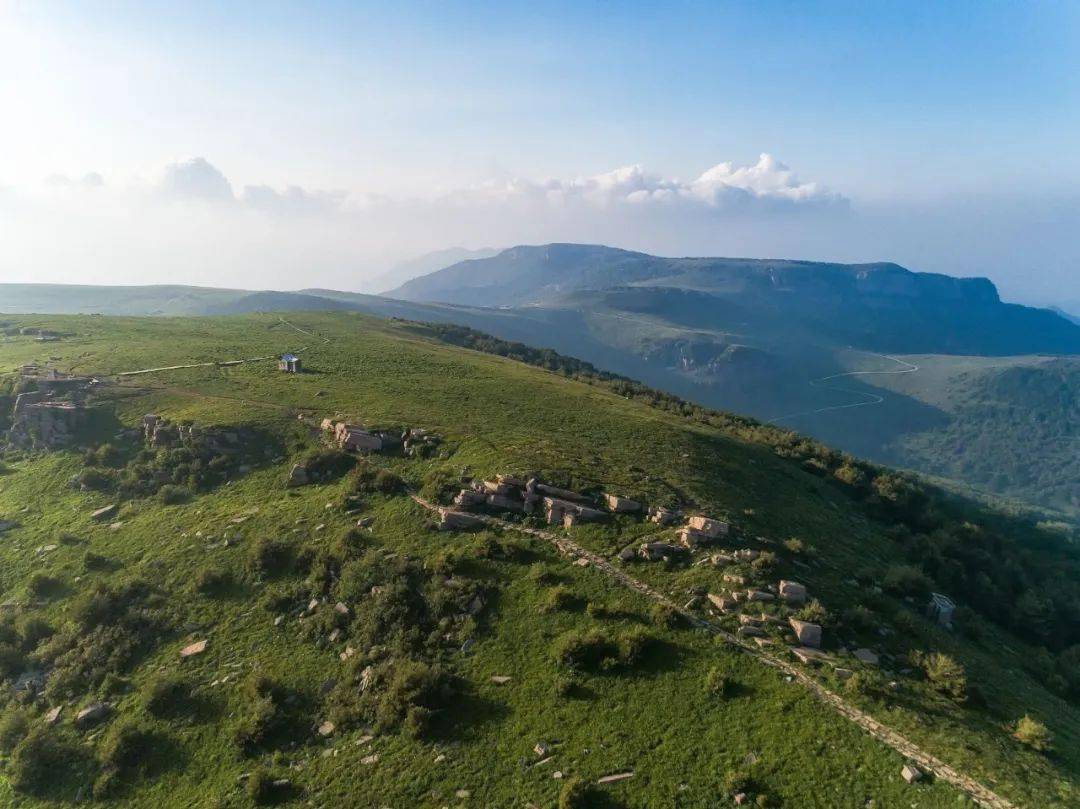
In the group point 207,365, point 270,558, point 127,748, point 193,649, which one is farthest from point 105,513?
point 207,365

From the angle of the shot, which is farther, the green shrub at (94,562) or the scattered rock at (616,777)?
the green shrub at (94,562)

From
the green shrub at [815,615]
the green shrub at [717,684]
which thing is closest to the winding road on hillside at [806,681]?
the green shrub at [717,684]

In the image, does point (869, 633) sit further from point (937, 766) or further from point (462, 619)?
point (462, 619)

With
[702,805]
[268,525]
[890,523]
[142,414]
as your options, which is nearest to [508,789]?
[702,805]

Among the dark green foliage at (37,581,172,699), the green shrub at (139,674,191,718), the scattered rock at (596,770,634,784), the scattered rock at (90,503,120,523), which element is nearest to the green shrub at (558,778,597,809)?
the scattered rock at (596,770,634,784)

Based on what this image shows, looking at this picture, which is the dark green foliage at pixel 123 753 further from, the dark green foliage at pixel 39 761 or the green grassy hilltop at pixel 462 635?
the dark green foliage at pixel 39 761

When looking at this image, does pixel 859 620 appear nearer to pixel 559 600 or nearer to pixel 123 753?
pixel 559 600

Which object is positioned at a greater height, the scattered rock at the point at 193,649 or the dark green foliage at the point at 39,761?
the scattered rock at the point at 193,649

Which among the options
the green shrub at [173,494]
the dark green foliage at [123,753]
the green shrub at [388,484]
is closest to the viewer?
the dark green foliage at [123,753]
